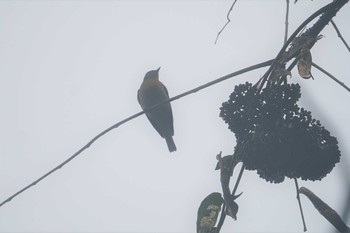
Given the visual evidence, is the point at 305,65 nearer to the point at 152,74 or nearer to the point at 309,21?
the point at 309,21

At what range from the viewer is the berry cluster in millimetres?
1549

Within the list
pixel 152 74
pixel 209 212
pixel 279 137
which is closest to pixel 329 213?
pixel 279 137

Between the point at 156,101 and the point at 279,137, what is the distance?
4.71 meters

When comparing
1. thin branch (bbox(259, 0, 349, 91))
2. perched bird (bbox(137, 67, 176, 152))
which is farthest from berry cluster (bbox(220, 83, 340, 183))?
perched bird (bbox(137, 67, 176, 152))

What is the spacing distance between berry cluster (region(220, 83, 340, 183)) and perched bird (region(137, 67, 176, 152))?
445 centimetres

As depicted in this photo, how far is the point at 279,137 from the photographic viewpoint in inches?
62.3

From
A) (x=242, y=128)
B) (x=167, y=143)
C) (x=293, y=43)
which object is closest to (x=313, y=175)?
(x=242, y=128)

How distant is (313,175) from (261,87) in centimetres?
43

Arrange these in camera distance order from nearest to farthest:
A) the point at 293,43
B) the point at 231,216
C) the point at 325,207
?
1. the point at 325,207
2. the point at 231,216
3. the point at 293,43

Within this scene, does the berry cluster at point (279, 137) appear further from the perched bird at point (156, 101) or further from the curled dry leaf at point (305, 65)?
the perched bird at point (156, 101)

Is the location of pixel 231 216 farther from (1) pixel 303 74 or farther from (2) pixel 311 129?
(1) pixel 303 74

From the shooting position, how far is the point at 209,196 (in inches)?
67.2

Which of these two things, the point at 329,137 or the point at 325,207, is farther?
the point at 329,137

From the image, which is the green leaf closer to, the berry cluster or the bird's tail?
the berry cluster
